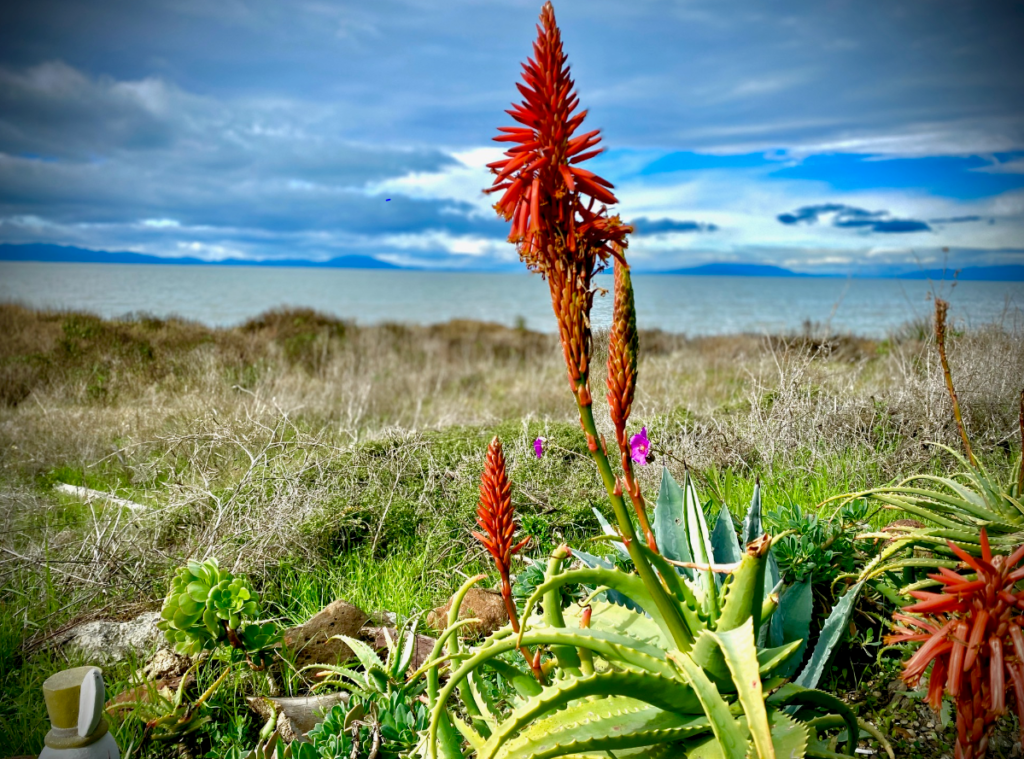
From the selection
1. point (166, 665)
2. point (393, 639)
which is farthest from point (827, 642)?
point (166, 665)

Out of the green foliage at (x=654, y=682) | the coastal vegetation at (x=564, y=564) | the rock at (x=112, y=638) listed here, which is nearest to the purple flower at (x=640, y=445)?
the coastal vegetation at (x=564, y=564)

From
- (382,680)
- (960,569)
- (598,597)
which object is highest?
(960,569)

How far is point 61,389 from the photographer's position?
7.95m

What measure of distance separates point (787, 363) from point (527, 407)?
406 cm

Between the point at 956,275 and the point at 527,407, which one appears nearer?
the point at 956,275

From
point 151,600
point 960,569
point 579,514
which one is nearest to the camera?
point 960,569

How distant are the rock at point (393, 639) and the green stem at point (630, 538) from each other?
1354mm

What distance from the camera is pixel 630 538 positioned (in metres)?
1.35

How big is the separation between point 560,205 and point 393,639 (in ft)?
7.62

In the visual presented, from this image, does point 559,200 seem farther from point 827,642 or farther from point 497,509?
point 827,642

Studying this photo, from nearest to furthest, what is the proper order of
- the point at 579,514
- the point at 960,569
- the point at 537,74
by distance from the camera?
1. the point at 537,74
2. the point at 960,569
3. the point at 579,514

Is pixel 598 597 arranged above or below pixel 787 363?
below

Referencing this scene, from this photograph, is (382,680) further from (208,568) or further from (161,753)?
(161,753)

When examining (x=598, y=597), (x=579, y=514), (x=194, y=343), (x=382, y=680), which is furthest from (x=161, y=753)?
(x=194, y=343)
